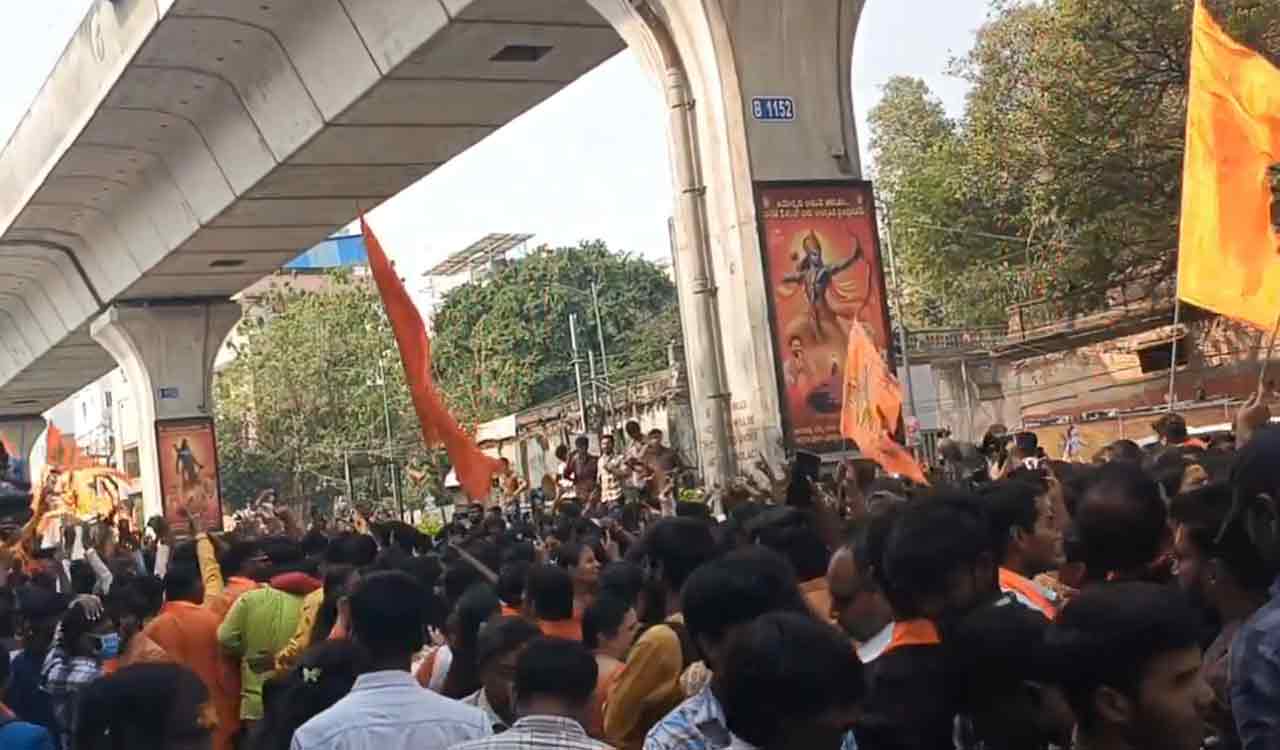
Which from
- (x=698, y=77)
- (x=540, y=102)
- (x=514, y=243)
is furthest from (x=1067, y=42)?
(x=514, y=243)

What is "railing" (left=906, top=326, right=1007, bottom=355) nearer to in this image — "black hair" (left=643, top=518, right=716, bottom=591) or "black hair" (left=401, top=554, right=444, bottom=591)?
"black hair" (left=401, top=554, right=444, bottom=591)

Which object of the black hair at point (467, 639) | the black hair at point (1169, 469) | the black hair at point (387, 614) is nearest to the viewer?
the black hair at point (387, 614)

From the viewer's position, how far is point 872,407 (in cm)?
851

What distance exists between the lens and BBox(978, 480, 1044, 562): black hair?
4293 millimetres

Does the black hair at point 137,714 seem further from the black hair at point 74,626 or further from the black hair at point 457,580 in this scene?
the black hair at point 74,626

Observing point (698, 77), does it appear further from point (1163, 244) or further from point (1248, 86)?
point (1163, 244)

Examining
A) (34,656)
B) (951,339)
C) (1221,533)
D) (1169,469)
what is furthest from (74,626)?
(951,339)

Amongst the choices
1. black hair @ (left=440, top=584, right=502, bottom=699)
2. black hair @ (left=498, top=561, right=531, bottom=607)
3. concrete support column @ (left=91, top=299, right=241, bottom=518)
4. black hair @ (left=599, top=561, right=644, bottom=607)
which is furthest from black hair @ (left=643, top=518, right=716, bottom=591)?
concrete support column @ (left=91, top=299, right=241, bottom=518)

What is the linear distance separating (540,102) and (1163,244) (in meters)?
11.6

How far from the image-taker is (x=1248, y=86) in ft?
22.3

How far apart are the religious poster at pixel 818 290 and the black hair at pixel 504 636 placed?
5678mm

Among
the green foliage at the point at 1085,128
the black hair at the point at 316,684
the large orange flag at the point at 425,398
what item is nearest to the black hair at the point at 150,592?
the black hair at the point at 316,684

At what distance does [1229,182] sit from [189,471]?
62.3 feet

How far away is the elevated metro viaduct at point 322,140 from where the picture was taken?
34.1 ft
